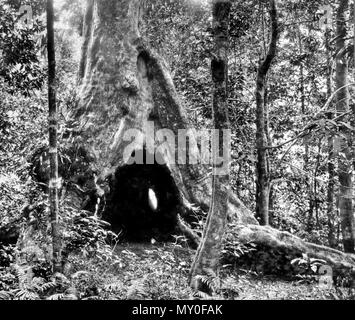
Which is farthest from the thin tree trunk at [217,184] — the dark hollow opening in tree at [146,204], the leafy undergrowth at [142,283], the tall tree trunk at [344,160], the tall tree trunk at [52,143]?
the tall tree trunk at [344,160]

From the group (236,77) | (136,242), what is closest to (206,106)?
(236,77)

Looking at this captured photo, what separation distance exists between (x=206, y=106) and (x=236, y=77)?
1268 mm

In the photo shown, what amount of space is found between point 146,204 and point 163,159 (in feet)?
3.97

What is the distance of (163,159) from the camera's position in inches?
359

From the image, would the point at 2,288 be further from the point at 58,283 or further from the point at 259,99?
the point at 259,99

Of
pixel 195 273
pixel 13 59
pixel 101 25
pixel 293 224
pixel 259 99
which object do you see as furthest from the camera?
pixel 293 224

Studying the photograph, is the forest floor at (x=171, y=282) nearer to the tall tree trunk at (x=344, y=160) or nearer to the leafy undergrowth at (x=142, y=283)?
the leafy undergrowth at (x=142, y=283)

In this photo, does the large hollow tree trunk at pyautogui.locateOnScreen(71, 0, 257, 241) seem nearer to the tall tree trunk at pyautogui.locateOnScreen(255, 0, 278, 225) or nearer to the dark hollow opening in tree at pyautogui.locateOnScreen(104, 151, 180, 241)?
the dark hollow opening in tree at pyautogui.locateOnScreen(104, 151, 180, 241)

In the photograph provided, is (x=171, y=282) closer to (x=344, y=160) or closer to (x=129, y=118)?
(x=129, y=118)

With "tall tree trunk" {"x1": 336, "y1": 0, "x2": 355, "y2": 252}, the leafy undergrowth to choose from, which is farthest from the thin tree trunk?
"tall tree trunk" {"x1": 336, "y1": 0, "x2": 355, "y2": 252}

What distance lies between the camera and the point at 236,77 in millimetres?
11586

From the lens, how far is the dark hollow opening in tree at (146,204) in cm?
909

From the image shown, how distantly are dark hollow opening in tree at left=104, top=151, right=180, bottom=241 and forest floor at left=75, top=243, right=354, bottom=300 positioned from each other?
0.44 metres

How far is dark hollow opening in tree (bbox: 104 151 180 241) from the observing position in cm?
909
